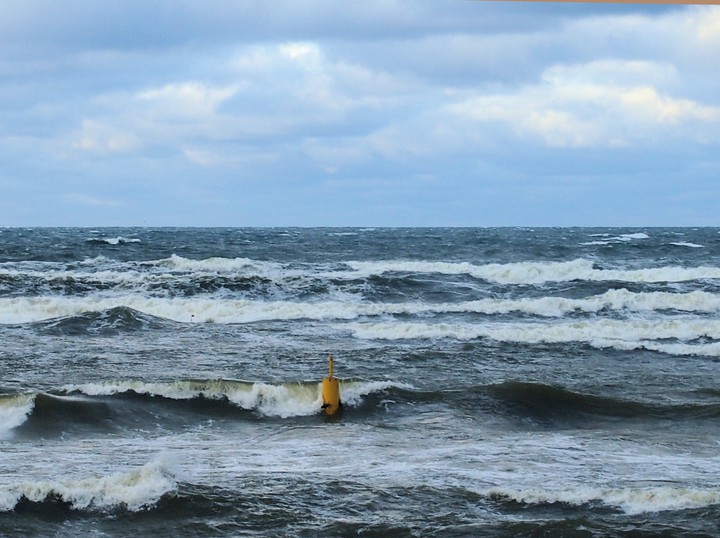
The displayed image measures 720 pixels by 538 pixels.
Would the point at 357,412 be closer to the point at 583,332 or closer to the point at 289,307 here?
the point at 583,332

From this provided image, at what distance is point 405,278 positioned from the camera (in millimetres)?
30094

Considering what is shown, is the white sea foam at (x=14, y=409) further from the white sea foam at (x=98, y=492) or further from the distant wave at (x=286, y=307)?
the distant wave at (x=286, y=307)

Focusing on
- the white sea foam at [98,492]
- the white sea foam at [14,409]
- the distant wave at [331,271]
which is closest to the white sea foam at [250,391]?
the white sea foam at [14,409]

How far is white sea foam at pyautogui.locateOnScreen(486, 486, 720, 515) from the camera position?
8.91 m

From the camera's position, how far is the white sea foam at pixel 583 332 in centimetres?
1952

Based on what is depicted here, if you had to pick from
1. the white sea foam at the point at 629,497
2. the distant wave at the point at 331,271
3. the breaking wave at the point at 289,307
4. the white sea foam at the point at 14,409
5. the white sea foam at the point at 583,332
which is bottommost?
the white sea foam at the point at 629,497

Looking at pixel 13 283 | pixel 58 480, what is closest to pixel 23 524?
pixel 58 480

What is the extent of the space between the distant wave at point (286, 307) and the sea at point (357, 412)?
0.32 feet

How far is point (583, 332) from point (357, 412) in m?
9.09

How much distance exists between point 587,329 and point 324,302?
7.82 metres

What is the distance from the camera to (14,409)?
41.1ft

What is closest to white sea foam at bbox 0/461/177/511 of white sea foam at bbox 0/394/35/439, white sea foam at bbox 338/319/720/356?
white sea foam at bbox 0/394/35/439

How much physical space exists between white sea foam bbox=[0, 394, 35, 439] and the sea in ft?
0.12

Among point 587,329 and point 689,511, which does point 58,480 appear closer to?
point 689,511
